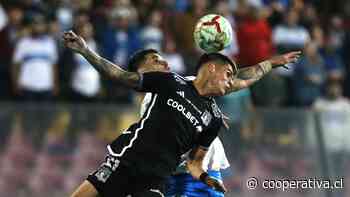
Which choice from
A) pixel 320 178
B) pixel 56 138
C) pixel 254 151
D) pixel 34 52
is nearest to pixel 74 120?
pixel 56 138

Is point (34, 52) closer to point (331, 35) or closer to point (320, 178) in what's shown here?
point (320, 178)

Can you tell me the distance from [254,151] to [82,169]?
251 cm

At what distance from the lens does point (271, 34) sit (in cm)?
1700

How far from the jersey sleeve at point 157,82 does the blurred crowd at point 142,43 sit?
21.4 ft

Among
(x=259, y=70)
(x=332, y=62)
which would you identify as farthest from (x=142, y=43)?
(x=259, y=70)

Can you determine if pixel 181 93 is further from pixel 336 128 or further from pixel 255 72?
pixel 336 128

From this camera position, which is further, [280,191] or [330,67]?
[330,67]

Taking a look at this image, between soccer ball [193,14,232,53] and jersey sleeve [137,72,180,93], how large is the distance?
23.8 inches

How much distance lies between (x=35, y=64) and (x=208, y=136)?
6.52m

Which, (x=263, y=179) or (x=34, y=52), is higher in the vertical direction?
(x=34, y=52)

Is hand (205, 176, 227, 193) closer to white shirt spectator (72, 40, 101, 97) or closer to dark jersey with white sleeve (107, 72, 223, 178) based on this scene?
dark jersey with white sleeve (107, 72, 223, 178)

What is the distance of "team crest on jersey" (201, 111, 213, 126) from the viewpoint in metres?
8.97

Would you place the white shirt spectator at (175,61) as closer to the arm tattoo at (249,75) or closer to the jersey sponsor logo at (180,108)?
the arm tattoo at (249,75)

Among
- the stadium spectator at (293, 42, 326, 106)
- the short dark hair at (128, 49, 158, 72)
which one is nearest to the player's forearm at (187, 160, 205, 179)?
the short dark hair at (128, 49, 158, 72)
